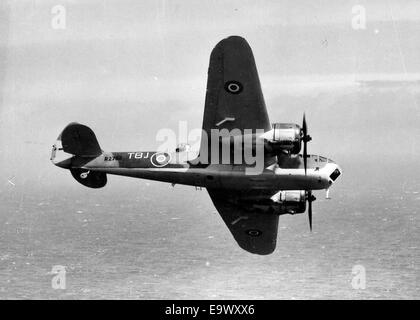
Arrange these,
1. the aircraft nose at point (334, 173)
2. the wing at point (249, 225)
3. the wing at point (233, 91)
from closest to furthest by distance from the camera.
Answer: the wing at point (233, 91), the aircraft nose at point (334, 173), the wing at point (249, 225)

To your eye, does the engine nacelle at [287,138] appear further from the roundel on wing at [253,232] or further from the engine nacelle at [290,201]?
the roundel on wing at [253,232]

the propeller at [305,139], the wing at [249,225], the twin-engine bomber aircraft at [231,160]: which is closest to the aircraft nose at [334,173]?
the twin-engine bomber aircraft at [231,160]

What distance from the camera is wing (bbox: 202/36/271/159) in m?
26.2

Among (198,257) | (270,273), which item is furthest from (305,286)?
(198,257)

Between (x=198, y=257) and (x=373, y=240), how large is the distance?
67.3 metres

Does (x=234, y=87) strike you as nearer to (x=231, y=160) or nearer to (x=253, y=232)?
(x=231, y=160)

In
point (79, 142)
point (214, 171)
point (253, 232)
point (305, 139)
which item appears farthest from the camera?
point (253, 232)

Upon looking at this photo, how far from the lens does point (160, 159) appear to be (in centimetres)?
2822

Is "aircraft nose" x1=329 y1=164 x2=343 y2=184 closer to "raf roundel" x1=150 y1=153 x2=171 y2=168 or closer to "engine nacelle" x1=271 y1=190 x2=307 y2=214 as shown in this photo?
"engine nacelle" x1=271 y1=190 x2=307 y2=214

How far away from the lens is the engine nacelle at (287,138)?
25.9 meters

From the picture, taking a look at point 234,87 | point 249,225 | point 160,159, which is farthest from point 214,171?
point 249,225

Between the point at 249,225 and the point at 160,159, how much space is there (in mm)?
8050

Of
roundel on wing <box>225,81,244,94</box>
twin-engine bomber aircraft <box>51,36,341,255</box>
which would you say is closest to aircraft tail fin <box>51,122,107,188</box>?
twin-engine bomber aircraft <box>51,36,341,255</box>

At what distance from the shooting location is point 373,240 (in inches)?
7343
